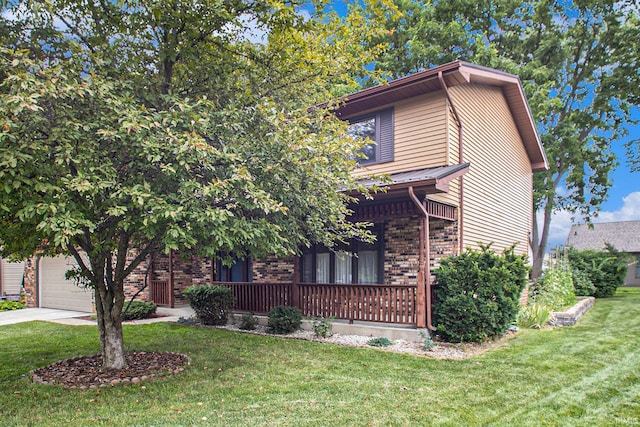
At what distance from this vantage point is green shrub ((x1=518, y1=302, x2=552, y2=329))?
1114 centimetres

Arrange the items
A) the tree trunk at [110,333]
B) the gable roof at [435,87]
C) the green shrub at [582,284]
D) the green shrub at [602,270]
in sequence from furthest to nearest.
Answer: the green shrub at [602,270] → the green shrub at [582,284] → the gable roof at [435,87] → the tree trunk at [110,333]

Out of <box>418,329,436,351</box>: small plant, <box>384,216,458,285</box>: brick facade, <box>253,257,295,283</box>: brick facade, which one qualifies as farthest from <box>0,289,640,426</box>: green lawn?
<box>253,257,295,283</box>: brick facade

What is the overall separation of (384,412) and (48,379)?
488 centimetres

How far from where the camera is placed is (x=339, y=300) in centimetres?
1012

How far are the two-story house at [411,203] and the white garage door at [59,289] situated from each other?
555cm

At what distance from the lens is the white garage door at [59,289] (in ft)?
51.8

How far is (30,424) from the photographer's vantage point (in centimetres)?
471

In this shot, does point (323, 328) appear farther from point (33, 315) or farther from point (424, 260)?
point (33, 315)

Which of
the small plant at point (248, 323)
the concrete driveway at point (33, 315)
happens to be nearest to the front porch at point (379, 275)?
the small plant at point (248, 323)

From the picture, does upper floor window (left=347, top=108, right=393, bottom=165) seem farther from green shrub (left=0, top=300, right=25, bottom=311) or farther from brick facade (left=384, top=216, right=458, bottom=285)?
green shrub (left=0, top=300, right=25, bottom=311)

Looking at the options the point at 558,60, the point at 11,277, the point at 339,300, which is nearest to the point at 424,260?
the point at 339,300

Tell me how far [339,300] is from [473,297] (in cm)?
291

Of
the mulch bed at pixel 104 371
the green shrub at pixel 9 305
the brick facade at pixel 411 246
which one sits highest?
the brick facade at pixel 411 246

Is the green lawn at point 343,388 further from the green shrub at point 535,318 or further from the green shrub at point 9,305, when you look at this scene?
the green shrub at point 9,305
